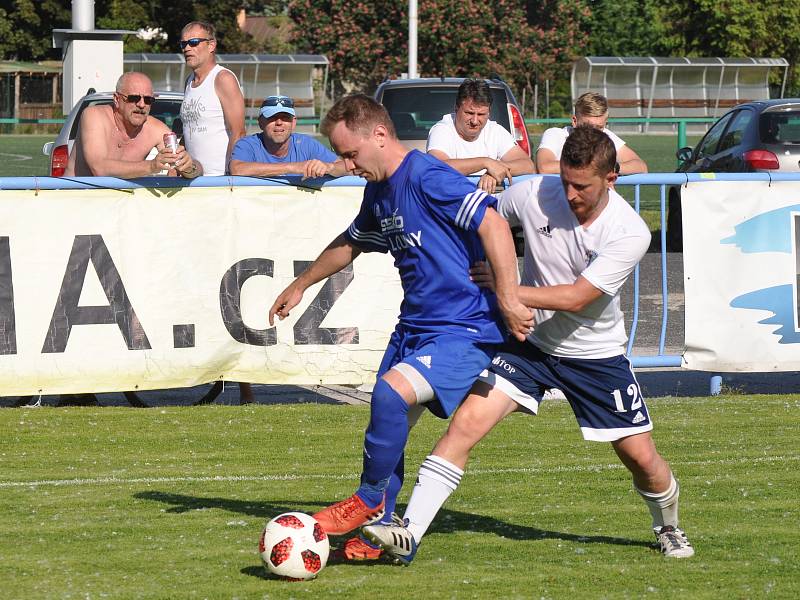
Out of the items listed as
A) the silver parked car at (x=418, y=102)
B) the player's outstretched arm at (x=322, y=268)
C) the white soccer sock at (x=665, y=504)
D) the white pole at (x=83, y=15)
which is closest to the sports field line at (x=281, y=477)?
the player's outstretched arm at (x=322, y=268)

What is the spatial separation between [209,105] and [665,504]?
4.78m

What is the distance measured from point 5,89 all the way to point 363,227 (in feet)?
162

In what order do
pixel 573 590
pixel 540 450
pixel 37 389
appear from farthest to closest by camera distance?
pixel 37 389
pixel 540 450
pixel 573 590

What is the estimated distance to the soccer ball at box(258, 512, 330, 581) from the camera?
5145 mm

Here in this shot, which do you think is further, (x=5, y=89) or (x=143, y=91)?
(x=5, y=89)

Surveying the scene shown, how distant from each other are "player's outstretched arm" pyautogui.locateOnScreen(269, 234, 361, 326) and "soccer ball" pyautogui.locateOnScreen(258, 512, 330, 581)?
0.98m

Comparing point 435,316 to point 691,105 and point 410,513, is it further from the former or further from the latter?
point 691,105

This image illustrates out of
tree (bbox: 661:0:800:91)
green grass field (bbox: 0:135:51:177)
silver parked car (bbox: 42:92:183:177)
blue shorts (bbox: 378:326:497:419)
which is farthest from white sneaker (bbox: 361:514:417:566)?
tree (bbox: 661:0:800:91)

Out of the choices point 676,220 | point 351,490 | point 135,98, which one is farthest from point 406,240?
point 676,220

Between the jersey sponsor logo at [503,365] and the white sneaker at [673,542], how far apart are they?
0.93 m

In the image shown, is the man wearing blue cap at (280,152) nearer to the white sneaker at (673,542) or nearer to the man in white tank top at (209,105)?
the man in white tank top at (209,105)

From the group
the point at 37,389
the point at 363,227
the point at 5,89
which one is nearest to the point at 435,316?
the point at 363,227

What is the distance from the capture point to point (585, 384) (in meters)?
5.45

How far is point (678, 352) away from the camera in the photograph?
9.47 meters
